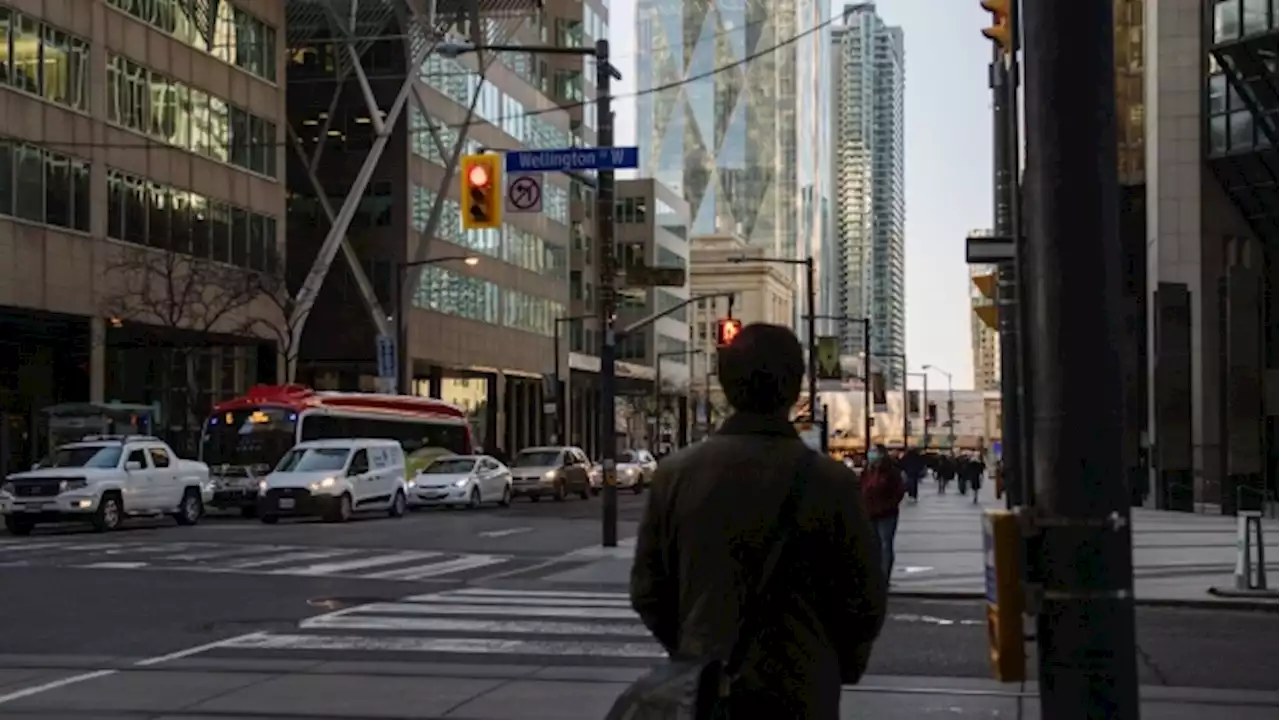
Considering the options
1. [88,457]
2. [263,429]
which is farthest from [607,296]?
[263,429]

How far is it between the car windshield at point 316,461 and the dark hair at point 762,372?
33.0 meters

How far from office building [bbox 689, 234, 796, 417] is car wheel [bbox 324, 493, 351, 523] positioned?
8575 cm

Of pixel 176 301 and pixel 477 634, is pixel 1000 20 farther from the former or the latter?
pixel 176 301

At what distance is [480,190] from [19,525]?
42.8 ft

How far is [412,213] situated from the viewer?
7012 centimetres

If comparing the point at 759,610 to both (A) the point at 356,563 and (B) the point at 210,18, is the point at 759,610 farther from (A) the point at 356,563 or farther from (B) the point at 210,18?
(B) the point at 210,18

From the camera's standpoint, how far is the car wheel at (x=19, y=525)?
107 feet

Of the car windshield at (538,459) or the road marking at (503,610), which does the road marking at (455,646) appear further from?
the car windshield at (538,459)

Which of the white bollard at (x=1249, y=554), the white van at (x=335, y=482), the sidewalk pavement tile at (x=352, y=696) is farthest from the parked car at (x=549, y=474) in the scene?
the sidewalk pavement tile at (x=352, y=696)

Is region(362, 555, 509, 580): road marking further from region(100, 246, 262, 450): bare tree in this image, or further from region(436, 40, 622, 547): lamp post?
region(100, 246, 262, 450): bare tree

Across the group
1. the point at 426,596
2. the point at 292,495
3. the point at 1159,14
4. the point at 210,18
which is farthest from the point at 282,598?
the point at 210,18

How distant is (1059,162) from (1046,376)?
658mm

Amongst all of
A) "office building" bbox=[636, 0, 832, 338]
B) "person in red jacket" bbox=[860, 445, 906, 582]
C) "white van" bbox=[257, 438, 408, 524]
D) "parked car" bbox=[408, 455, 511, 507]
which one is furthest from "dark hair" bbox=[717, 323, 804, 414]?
"office building" bbox=[636, 0, 832, 338]

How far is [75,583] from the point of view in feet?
63.6
